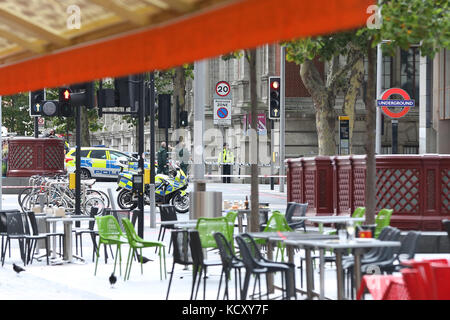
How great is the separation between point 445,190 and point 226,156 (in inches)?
1576

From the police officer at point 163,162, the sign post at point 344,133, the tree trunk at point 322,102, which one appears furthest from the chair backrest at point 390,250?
the sign post at point 344,133

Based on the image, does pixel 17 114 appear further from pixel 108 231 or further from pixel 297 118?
pixel 108 231

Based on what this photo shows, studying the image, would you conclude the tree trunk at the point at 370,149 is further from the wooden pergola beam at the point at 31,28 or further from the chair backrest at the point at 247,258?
the wooden pergola beam at the point at 31,28

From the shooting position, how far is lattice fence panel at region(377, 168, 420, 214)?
20.2 metres

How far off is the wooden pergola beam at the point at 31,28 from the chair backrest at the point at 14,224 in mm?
8947

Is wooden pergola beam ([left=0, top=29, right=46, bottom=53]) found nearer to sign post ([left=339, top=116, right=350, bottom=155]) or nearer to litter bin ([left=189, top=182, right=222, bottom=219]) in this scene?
litter bin ([left=189, top=182, right=222, bottom=219])

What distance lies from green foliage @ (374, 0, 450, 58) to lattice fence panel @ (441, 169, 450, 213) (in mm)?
4470

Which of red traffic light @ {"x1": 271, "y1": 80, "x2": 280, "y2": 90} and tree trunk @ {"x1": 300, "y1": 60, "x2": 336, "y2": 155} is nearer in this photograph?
tree trunk @ {"x1": 300, "y1": 60, "x2": 336, "y2": 155}

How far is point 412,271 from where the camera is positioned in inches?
329

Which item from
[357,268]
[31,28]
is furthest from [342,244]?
[31,28]

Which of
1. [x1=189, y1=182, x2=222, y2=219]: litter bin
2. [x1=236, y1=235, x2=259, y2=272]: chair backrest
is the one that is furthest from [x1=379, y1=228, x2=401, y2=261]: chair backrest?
[x1=189, y1=182, x2=222, y2=219]: litter bin

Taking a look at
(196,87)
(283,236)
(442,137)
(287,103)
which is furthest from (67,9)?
(287,103)

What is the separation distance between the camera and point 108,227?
15.9 m

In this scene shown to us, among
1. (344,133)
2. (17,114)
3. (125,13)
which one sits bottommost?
(344,133)
